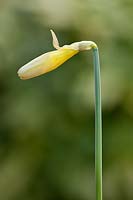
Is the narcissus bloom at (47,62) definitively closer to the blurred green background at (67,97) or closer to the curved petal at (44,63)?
the curved petal at (44,63)

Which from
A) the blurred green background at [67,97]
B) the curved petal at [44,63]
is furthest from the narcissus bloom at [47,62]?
the blurred green background at [67,97]

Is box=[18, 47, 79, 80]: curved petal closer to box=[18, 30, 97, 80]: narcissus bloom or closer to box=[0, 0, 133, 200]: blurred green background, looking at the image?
box=[18, 30, 97, 80]: narcissus bloom

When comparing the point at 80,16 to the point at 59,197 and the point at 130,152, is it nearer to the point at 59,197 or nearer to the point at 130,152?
the point at 130,152

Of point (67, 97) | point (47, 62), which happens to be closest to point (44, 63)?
point (47, 62)

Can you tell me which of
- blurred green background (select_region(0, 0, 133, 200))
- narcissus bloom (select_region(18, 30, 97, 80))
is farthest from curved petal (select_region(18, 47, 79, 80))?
blurred green background (select_region(0, 0, 133, 200))

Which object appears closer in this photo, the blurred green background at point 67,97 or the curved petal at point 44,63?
the curved petal at point 44,63

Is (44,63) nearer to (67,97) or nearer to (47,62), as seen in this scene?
(47,62)

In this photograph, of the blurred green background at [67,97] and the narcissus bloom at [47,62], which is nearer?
the narcissus bloom at [47,62]

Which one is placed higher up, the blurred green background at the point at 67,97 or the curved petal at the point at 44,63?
the curved petal at the point at 44,63

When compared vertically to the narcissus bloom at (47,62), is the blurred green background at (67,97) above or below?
below

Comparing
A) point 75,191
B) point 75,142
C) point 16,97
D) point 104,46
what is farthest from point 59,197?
point 104,46
